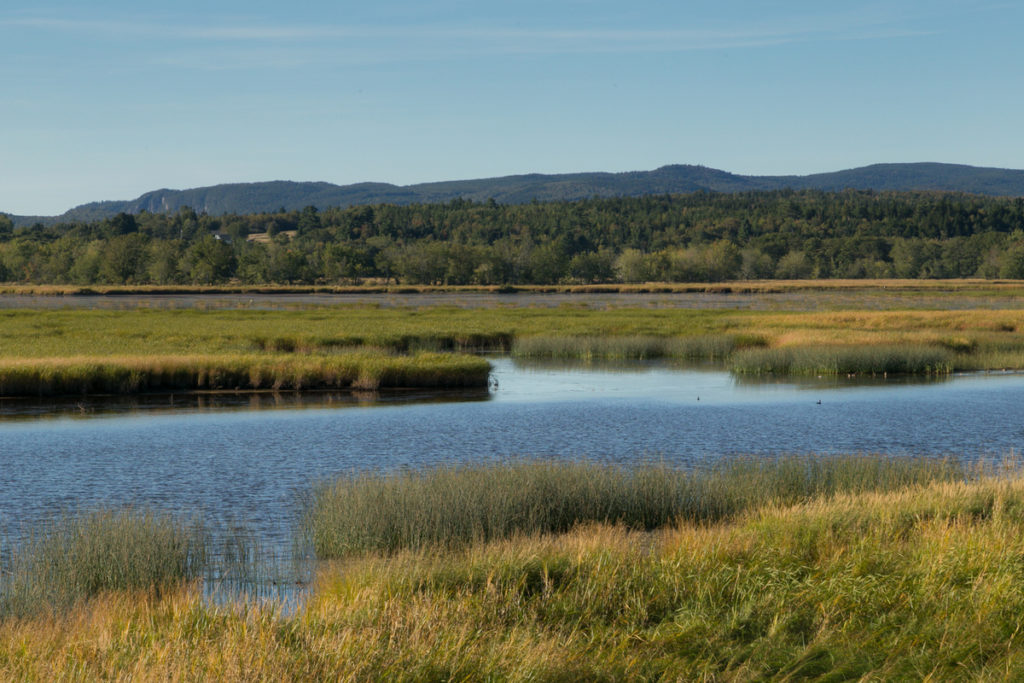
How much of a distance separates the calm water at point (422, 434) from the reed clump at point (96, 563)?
213cm

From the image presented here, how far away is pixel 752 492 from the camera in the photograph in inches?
593

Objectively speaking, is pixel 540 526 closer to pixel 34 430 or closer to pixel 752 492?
pixel 752 492

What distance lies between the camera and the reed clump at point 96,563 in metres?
10.1

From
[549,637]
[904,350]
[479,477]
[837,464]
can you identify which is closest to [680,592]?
[549,637]

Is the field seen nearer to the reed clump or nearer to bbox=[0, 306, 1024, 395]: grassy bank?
bbox=[0, 306, 1024, 395]: grassy bank

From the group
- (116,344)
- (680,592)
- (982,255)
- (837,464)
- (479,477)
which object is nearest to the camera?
(680,592)

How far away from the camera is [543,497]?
1421 centimetres

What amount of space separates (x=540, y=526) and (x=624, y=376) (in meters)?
26.9

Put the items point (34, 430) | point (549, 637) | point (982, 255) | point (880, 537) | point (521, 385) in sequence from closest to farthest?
point (549, 637) < point (880, 537) < point (34, 430) < point (521, 385) < point (982, 255)

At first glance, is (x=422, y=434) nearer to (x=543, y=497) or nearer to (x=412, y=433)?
(x=412, y=433)

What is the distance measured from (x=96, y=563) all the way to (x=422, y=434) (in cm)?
1382

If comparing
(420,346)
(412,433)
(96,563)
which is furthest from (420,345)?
(96,563)

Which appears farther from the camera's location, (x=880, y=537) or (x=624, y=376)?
(x=624, y=376)

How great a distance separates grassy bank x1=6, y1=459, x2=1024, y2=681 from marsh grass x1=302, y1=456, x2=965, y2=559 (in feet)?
4.24
